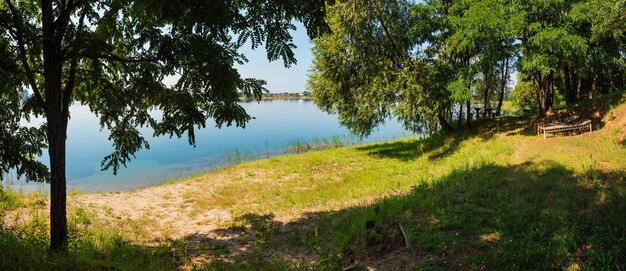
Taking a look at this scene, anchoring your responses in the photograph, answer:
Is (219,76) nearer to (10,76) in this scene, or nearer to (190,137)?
(190,137)

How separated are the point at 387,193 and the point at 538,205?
4904 millimetres

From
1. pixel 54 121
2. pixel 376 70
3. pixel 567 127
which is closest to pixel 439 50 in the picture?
pixel 376 70

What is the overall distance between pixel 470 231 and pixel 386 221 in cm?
188

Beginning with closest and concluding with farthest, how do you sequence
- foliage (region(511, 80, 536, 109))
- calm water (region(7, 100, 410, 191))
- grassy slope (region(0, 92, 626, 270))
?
grassy slope (region(0, 92, 626, 270)), calm water (region(7, 100, 410, 191)), foliage (region(511, 80, 536, 109))

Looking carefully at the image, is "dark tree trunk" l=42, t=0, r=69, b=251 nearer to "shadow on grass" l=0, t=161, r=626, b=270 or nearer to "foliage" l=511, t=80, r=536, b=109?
"shadow on grass" l=0, t=161, r=626, b=270

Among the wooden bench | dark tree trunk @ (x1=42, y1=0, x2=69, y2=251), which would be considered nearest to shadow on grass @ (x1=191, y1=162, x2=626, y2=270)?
dark tree trunk @ (x1=42, y1=0, x2=69, y2=251)

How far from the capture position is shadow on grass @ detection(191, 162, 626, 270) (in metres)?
6.32

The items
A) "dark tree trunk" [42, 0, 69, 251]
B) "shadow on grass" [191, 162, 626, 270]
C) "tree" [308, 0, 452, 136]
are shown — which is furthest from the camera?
"tree" [308, 0, 452, 136]

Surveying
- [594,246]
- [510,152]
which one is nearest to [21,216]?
[594,246]

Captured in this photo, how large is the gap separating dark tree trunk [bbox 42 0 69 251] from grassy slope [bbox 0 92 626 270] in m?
0.60

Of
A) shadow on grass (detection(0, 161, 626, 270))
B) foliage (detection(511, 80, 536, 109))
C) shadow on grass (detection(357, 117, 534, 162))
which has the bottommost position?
shadow on grass (detection(0, 161, 626, 270))

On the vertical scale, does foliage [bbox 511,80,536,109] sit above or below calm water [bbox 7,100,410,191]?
above

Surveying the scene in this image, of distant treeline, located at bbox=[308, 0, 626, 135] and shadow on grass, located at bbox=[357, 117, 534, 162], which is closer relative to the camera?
distant treeline, located at bbox=[308, 0, 626, 135]

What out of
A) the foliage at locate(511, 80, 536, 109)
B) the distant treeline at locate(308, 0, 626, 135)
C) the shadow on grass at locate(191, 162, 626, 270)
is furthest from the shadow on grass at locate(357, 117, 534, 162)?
the foliage at locate(511, 80, 536, 109)
